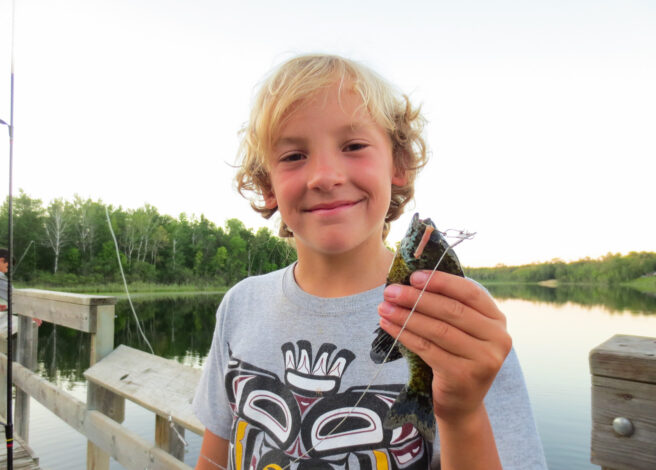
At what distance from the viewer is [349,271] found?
5.68 ft

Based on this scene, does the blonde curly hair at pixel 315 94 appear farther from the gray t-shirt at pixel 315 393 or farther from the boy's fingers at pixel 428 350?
the boy's fingers at pixel 428 350

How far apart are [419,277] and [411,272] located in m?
0.06

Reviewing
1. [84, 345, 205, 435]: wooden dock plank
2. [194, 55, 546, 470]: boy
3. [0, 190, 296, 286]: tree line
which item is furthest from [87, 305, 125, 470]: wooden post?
[0, 190, 296, 286]: tree line

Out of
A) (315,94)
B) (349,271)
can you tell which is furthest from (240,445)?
(315,94)

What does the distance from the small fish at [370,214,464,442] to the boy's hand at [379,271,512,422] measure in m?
0.06

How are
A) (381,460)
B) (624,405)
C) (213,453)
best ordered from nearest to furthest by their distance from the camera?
(624,405), (381,460), (213,453)

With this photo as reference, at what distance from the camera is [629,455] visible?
1.17m

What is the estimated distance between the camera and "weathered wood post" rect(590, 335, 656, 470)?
1.14 meters

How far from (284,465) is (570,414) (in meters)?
19.7

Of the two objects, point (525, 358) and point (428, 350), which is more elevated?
point (428, 350)

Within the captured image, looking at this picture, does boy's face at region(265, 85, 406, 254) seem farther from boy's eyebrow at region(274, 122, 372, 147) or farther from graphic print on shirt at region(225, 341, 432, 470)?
graphic print on shirt at region(225, 341, 432, 470)

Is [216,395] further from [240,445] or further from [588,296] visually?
[588,296]

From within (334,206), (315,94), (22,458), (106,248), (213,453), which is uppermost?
(106,248)

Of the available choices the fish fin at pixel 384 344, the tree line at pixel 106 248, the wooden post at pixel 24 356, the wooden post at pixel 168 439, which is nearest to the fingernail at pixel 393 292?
the fish fin at pixel 384 344
